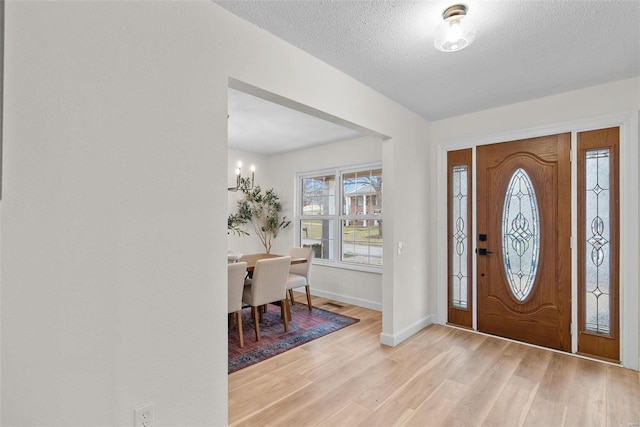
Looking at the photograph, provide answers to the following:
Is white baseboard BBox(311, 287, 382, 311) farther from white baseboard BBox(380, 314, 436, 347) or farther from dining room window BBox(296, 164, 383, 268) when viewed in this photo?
white baseboard BBox(380, 314, 436, 347)

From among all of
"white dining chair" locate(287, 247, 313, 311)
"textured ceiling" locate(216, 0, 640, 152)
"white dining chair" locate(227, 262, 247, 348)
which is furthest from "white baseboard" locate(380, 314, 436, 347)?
"textured ceiling" locate(216, 0, 640, 152)

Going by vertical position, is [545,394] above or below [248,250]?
below

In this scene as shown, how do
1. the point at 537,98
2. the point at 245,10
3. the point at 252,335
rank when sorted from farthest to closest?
the point at 252,335
the point at 537,98
the point at 245,10

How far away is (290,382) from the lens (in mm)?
2371

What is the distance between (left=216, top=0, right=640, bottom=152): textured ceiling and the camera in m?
1.70

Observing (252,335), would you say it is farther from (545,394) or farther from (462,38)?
(462,38)

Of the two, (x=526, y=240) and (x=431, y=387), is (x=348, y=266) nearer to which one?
(x=526, y=240)

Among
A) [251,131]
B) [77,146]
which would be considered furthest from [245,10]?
[251,131]

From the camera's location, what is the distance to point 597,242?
2.74 m

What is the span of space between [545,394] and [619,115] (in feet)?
7.58

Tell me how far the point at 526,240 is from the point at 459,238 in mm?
647

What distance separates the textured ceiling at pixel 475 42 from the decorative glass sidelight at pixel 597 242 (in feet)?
2.43

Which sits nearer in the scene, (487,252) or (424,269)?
(487,252)

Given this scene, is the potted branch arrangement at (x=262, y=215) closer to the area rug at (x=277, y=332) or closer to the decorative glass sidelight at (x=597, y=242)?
the area rug at (x=277, y=332)
